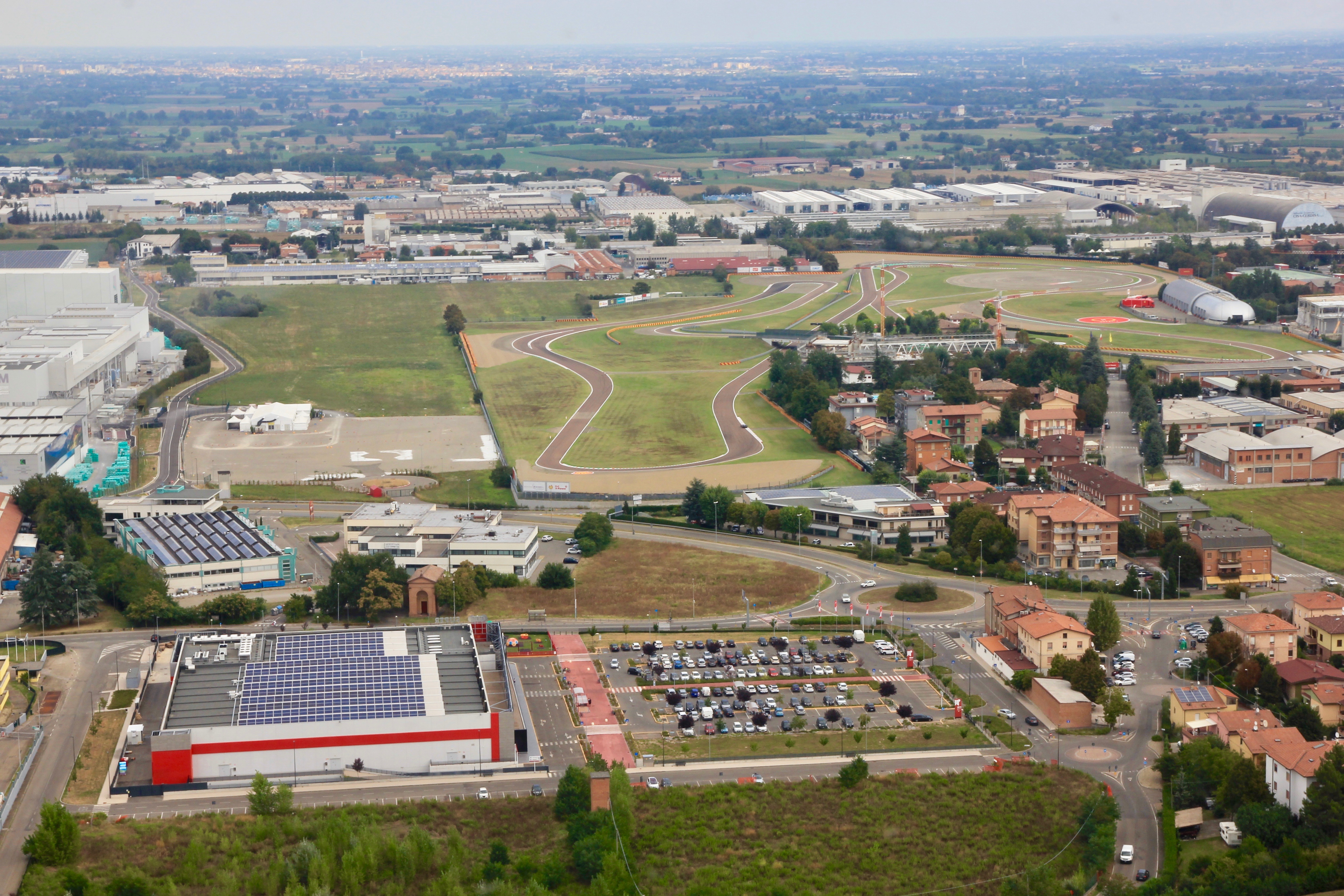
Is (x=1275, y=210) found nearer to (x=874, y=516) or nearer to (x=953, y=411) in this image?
(x=953, y=411)

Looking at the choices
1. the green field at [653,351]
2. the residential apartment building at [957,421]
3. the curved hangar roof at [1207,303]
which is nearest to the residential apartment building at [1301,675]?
the residential apartment building at [957,421]

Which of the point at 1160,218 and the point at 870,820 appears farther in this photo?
the point at 1160,218

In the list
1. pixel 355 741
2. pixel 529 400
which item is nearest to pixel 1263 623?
pixel 355 741

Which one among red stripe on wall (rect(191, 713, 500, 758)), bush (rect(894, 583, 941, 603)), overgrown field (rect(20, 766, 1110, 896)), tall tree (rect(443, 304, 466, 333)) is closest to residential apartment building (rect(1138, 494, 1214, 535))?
bush (rect(894, 583, 941, 603))

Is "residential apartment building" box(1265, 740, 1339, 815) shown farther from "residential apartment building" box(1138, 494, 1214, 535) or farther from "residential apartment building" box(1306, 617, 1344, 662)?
"residential apartment building" box(1138, 494, 1214, 535)

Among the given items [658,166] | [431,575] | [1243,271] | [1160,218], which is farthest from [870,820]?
[658,166]

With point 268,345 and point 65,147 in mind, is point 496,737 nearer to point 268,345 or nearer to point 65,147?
point 268,345
